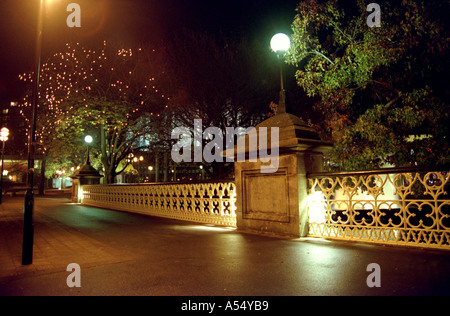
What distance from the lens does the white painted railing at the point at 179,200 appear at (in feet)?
31.2

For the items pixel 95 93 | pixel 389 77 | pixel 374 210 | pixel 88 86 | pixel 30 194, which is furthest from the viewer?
pixel 95 93

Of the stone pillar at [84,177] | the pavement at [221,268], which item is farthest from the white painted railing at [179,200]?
the stone pillar at [84,177]

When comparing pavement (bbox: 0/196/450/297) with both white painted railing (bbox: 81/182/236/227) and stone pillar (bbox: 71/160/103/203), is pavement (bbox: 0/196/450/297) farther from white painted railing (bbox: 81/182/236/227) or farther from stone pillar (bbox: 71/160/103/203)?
stone pillar (bbox: 71/160/103/203)

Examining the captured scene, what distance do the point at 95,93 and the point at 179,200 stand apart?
11.9 meters

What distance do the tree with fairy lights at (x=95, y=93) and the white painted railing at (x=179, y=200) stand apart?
4888 millimetres

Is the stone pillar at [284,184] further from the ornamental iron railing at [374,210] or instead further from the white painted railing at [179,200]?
the white painted railing at [179,200]

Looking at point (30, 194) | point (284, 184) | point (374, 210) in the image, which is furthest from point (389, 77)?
point (30, 194)

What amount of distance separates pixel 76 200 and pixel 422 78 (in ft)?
70.3

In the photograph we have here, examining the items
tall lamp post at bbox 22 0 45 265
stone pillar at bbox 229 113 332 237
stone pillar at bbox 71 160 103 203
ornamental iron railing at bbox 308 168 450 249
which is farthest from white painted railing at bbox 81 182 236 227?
tall lamp post at bbox 22 0 45 265

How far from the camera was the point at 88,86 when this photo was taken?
19.8 meters

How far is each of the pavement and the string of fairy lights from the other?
1352 centimetres

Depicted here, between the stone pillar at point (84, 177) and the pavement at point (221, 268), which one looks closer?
the pavement at point (221, 268)

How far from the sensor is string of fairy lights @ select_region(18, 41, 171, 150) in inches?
762

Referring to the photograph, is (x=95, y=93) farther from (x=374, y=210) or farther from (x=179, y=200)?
(x=374, y=210)
